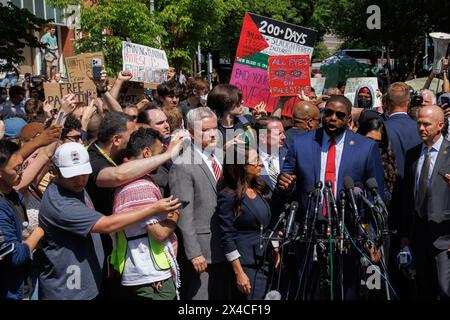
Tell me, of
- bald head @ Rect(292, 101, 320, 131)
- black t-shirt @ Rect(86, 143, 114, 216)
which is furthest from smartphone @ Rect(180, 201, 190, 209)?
bald head @ Rect(292, 101, 320, 131)

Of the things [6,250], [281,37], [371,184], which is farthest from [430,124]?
[281,37]

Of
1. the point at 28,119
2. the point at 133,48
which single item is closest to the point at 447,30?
the point at 133,48

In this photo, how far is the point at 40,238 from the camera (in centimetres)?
449

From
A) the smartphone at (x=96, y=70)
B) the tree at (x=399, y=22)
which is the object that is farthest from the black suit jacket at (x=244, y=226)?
the tree at (x=399, y=22)

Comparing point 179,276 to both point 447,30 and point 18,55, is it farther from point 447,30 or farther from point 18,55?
point 447,30

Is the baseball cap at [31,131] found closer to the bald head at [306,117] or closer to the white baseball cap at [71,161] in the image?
the white baseball cap at [71,161]

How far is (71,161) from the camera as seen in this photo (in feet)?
14.8

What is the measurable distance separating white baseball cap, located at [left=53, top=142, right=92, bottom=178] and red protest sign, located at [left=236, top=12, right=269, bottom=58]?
19.3 feet

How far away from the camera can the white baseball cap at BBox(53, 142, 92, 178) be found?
449cm

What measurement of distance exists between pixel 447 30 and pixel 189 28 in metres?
9.58

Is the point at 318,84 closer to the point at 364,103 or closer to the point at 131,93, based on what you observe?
the point at 364,103

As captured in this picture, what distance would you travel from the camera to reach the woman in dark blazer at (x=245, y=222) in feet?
17.0

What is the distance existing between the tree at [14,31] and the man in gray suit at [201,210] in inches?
266

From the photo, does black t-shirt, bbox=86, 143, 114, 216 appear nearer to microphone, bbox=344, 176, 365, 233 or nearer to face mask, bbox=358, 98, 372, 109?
microphone, bbox=344, 176, 365, 233
